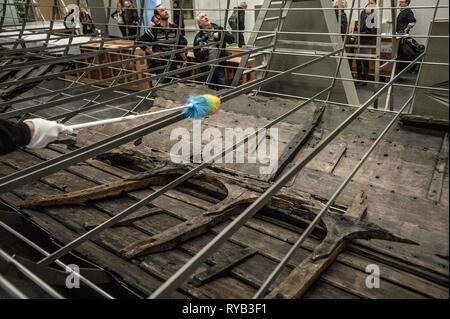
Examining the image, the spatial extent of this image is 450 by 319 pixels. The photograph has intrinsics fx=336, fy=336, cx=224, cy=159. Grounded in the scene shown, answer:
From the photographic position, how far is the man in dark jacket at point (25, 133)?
1412 mm

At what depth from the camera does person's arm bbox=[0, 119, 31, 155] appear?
1406 mm

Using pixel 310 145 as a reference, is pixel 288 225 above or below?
below

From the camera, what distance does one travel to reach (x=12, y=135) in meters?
1.42

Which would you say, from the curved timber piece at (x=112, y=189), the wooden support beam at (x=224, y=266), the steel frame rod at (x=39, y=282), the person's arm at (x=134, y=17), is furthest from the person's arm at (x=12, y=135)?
the person's arm at (x=134, y=17)

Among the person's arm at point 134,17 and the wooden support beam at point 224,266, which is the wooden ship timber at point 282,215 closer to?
the wooden support beam at point 224,266

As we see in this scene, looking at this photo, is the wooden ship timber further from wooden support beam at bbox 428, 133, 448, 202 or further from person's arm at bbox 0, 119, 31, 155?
person's arm at bbox 0, 119, 31, 155

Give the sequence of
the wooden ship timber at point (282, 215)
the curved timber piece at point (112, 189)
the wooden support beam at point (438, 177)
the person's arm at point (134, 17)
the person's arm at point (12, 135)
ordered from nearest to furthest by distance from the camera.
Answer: the person's arm at point (12, 135)
the wooden ship timber at point (282, 215)
the wooden support beam at point (438, 177)
the curved timber piece at point (112, 189)
the person's arm at point (134, 17)

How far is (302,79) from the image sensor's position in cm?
378

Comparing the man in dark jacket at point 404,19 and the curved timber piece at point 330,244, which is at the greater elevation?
the man in dark jacket at point 404,19

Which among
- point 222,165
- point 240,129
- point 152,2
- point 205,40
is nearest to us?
point 222,165

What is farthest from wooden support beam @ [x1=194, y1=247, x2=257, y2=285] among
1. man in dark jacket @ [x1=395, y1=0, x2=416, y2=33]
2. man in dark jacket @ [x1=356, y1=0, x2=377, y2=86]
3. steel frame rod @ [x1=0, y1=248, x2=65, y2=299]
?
man in dark jacket @ [x1=395, y1=0, x2=416, y2=33]
